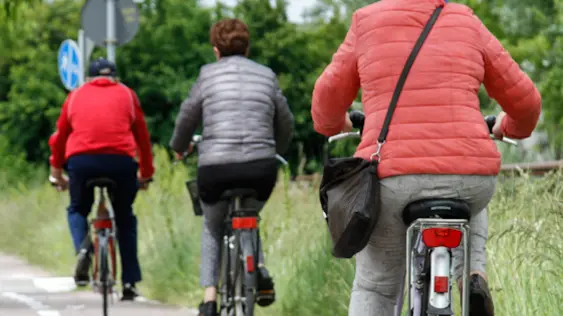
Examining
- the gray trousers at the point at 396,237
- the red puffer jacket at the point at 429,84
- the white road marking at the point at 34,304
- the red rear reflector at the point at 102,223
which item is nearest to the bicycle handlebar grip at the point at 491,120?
the red puffer jacket at the point at 429,84

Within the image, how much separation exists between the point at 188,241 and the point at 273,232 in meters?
1.13

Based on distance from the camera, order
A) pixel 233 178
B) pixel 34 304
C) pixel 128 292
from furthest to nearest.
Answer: pixel 34 304 < pixel 128 292 < pixel 233 178

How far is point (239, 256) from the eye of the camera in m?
8.14

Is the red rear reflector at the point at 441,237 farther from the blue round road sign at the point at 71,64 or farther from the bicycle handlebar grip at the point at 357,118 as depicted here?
the blue round road sign at the point at 71,64

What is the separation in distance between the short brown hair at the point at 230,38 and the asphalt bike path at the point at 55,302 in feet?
8.34

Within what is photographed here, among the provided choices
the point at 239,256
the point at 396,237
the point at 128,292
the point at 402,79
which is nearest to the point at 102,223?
the point at 128,292

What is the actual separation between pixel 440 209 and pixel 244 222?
3400 mm

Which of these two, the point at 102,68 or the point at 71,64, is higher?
the point at 71,64

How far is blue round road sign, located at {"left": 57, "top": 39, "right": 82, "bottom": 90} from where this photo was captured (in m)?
15.2

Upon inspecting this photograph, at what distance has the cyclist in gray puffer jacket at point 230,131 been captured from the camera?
26.3 feet

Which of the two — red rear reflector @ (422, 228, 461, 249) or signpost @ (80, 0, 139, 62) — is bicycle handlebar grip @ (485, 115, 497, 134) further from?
signpost @ (80, 0, 139, 62)

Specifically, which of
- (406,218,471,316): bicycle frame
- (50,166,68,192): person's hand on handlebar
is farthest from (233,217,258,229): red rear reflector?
(406,218,471,316): bicycle frame

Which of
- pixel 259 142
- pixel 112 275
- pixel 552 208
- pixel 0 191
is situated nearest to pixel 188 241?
pixel 112 275

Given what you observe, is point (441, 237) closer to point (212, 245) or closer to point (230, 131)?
point (230, 131)
